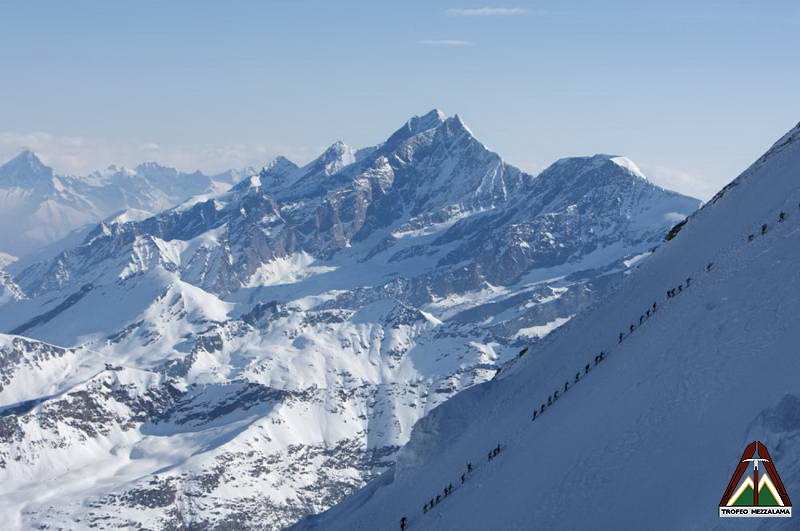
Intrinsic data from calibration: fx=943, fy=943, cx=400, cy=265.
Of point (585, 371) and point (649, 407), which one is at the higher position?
point (585, 371)

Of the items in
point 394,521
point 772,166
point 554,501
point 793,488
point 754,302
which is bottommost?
point 394,521

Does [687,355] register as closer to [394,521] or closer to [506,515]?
[506,515]

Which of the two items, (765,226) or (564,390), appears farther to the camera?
(564,390)

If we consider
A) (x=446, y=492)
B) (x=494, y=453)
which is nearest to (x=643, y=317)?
(x=494, y=453)

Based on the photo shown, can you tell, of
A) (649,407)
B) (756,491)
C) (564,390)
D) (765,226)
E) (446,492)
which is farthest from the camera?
(564,390)

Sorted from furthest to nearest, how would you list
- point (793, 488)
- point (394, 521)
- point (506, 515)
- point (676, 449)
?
point (394, 521) → point (506, 515) → point (676, 449) → point (793, 488)

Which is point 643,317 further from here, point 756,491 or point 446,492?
point 756,491

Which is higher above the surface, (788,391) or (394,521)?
(788,391)

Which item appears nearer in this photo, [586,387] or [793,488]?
[793,488]

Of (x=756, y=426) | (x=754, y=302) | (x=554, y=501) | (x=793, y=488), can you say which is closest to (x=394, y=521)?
(x=554, y=501)
